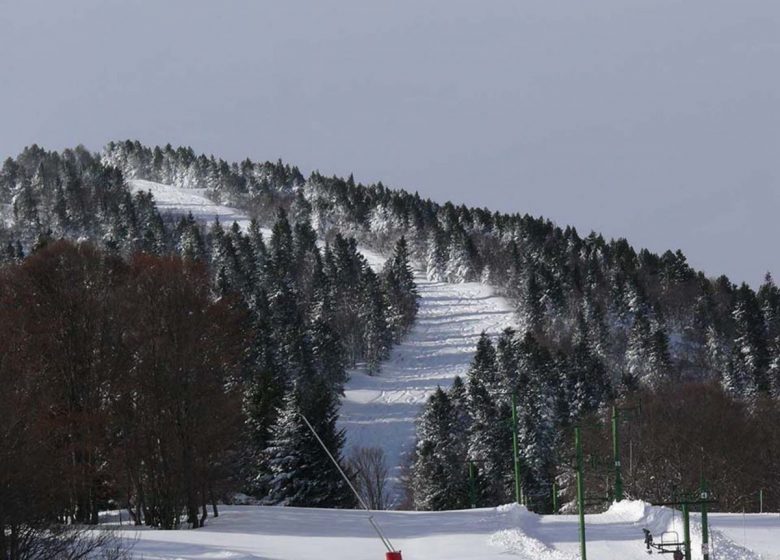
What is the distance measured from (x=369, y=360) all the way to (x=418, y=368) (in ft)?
23.7

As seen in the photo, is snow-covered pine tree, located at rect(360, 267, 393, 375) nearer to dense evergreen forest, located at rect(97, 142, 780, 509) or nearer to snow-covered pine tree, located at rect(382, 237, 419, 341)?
snow-covered pine tree, located at rect(382, 237, 419, 341)

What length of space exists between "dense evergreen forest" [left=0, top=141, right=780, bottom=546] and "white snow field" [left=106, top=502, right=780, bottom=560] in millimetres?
2934

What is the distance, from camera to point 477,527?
1580 inches

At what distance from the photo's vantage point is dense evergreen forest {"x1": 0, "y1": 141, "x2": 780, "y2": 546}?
38625mm

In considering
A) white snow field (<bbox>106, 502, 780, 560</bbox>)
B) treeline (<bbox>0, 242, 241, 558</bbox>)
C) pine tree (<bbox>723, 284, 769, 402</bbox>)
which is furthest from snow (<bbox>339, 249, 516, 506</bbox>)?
treeline (<bbox>0, 242, 241, 558</bbox>)

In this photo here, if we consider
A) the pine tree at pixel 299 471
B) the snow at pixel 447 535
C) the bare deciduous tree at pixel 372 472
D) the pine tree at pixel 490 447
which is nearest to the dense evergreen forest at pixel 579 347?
the pine tree at pixel 490 447

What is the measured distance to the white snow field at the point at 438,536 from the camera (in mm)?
32438

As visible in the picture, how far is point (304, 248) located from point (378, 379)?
2276 inches

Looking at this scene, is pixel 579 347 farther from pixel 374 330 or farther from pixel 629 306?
pixel 629 306

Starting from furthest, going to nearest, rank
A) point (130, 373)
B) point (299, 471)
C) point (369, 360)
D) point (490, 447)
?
1. point (369, 360)
2. point (490, 447)
3. point (299, 471)
4. point (130, 373)

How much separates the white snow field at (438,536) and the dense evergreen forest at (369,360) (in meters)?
2.93

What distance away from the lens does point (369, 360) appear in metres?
138

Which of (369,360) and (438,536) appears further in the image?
(369,360)

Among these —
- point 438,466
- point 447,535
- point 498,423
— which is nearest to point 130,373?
point 447,535
